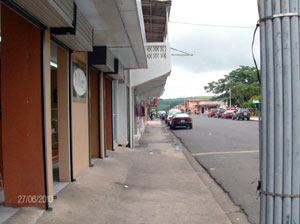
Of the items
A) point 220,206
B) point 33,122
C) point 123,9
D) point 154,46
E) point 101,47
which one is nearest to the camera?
point 33,122

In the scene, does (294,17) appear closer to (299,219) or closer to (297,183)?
(297,183)

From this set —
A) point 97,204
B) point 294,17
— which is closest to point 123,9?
point 97,204

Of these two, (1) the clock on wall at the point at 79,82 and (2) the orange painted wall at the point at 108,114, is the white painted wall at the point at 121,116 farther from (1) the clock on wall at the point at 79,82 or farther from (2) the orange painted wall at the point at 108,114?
(1) the clock on wall at the point at 79,82

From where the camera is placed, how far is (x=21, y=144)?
4199mm

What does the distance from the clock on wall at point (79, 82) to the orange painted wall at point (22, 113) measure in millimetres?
1730

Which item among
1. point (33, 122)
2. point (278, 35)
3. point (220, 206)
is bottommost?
point (220, 206)

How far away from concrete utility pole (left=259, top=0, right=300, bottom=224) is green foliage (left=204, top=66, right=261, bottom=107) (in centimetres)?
5654

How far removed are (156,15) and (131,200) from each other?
9.80m

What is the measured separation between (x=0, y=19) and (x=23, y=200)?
2695mm

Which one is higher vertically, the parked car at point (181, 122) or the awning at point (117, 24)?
the awning at point (117, 24)

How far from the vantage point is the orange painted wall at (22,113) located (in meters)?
4.16

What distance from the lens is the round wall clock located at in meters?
5.96

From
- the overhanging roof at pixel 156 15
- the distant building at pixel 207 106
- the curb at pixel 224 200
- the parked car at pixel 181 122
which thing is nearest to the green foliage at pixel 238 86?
the distant building at pixel 207 106

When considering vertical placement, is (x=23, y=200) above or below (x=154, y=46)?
below
